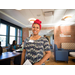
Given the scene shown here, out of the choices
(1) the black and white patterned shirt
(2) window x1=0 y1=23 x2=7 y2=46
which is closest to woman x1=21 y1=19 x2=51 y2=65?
(1) the black and white patterned shirt

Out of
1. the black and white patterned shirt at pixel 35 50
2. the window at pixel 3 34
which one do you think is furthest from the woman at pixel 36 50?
the window at pixel 3 34

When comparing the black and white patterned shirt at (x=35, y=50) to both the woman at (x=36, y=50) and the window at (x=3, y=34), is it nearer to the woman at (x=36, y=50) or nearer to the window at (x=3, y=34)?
the woman at (x=36, y=50)

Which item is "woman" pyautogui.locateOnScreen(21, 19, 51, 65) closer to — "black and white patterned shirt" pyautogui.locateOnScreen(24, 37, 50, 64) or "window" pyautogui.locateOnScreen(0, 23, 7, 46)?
"black and white patterned shirt" pyautogui.locateOnScreen(24, 37, 50, 64)

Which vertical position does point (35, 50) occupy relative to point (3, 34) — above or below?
below

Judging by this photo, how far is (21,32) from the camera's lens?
27.1ft

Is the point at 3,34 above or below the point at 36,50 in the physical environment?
above

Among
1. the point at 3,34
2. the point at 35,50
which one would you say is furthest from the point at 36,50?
the point at 3,34

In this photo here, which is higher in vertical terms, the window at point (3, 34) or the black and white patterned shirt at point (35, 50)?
the window at point (3, 34)

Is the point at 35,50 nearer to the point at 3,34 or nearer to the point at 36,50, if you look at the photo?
the point at 36,50

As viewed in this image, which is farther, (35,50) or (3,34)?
(3,34)

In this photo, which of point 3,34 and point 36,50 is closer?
point 36,50
